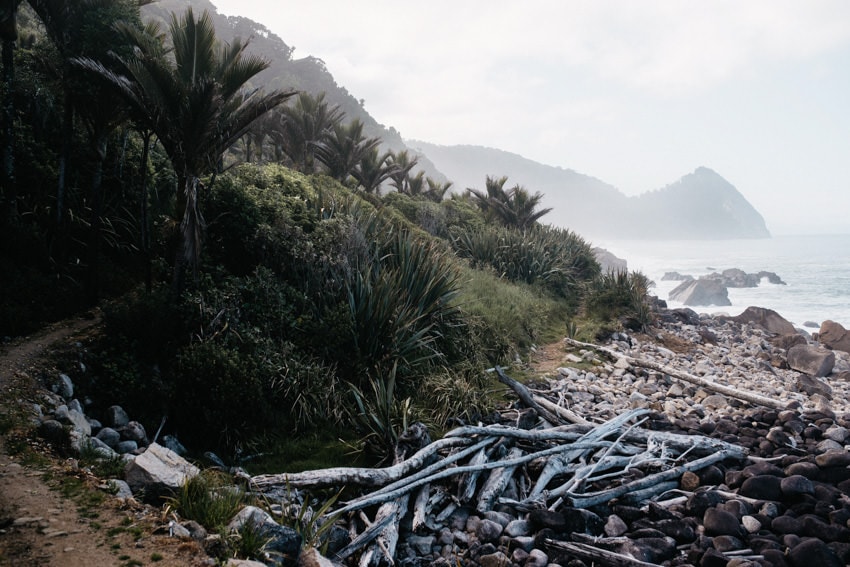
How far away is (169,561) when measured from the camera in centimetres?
278

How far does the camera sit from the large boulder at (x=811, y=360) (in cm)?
1130

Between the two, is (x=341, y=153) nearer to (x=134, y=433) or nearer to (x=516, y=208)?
(x=516, y=208)

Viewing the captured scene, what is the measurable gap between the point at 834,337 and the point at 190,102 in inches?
726

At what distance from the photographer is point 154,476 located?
12.1 feet

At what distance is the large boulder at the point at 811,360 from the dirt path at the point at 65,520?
13.0 m

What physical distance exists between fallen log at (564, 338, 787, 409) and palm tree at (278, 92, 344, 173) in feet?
47.5

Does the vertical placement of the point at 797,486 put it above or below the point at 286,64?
below

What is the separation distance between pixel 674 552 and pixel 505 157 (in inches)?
7865

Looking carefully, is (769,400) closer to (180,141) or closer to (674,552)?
(674,552)

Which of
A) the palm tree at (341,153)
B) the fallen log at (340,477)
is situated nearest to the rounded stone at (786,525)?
the fallen log at (340,477)

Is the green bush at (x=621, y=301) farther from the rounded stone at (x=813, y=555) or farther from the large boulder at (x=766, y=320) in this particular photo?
the rounded stone at (x=813, y=555)

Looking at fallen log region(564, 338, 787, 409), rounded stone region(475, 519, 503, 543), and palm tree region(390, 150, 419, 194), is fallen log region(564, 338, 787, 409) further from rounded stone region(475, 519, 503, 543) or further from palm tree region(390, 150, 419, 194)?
palm tree region(390, 150, 419, 194)

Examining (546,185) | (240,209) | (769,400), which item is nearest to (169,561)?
(240,209)

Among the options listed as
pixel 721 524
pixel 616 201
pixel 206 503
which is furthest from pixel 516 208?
pixel 616 201
